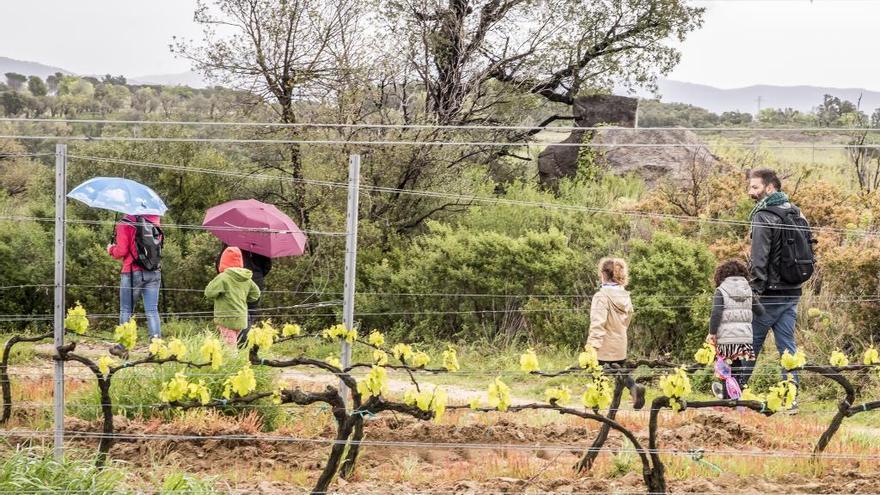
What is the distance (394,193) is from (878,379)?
633 cm

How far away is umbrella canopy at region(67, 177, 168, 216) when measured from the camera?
29.2 feet

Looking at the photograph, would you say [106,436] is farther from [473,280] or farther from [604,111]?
[604,111]

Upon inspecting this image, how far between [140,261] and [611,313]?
459 cm

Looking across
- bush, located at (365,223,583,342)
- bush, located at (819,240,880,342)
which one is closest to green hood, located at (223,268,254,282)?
bush, located at (365,223,583,342)

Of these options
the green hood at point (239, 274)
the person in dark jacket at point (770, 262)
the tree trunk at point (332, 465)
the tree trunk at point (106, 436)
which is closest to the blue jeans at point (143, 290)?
the green hood at point (239, 274)

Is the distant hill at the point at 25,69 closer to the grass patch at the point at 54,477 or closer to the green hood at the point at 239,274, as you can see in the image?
the green hood at the point at 239,274

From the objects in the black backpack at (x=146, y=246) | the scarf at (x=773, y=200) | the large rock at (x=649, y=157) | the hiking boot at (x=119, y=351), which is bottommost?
the hiking boot at (x=119, y=351)

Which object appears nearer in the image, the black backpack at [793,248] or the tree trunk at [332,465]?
the tree trunk at [332,465]

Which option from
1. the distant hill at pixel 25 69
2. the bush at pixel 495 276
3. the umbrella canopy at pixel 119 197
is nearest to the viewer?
the umbrella canopy at pixel 119 197

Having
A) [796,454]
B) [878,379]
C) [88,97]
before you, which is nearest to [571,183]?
[878,379]

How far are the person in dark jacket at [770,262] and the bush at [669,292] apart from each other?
1854 millimetres

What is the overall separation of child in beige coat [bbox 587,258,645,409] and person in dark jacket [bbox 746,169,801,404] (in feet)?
3.49

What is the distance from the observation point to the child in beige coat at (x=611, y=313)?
720 cm

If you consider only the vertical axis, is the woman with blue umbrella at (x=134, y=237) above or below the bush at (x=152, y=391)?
above
